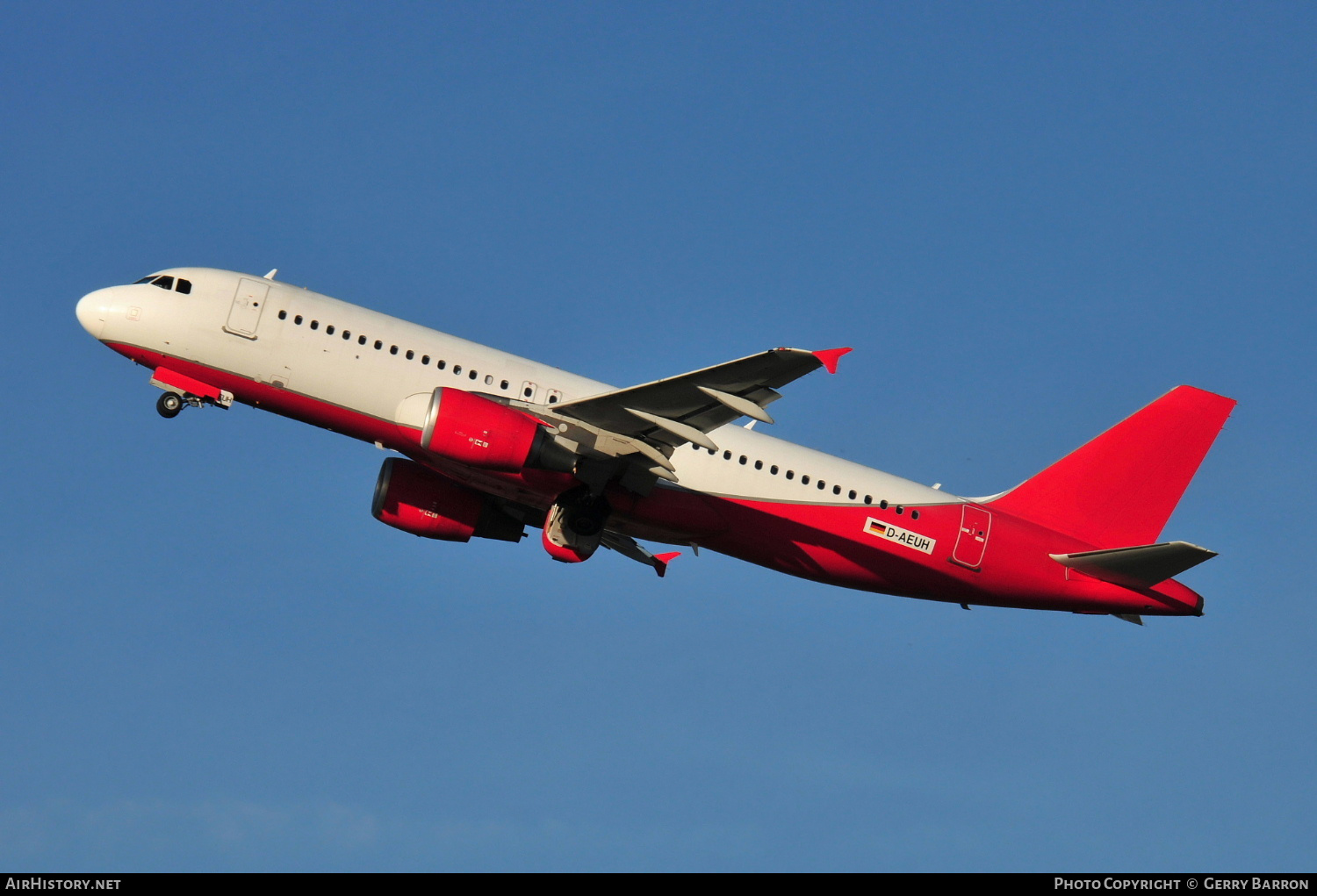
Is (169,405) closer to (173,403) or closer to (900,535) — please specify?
(173,403)

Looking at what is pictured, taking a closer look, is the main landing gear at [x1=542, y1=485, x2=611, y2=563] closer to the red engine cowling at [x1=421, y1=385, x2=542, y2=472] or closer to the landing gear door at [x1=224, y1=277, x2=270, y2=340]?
the red engine cowling at [x1=421, y1=385, x2=542, y2=472]

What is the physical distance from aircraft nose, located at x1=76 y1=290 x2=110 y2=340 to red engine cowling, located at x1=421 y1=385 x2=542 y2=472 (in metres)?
9.38

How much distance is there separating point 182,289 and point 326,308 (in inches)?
150

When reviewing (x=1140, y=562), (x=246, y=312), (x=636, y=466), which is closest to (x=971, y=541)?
(x=1140, y=562)

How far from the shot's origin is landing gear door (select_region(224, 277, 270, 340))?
1320 inches

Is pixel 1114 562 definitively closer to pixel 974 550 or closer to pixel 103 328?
pixel 974 550

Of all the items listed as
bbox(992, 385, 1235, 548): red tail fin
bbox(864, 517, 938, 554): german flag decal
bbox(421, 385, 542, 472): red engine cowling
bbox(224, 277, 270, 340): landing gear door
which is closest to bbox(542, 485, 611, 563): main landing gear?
bbox(421, 385, 542, 472): red engine cowling

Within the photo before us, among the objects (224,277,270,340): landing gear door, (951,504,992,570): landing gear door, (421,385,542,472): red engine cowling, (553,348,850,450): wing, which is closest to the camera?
(553,348,850,450): wing

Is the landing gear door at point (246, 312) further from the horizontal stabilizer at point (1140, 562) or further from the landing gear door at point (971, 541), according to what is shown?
the horizontal stabilizer at point (1140, 562)

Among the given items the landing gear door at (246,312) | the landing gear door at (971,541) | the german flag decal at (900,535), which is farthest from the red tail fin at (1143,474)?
the landing gear door at (246,312)

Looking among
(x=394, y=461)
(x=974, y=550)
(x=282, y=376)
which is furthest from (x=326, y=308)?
(x=974, y=550)

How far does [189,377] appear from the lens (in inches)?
1332

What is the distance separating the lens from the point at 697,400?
3089cm

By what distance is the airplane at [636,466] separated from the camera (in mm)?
32344
